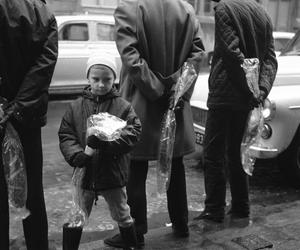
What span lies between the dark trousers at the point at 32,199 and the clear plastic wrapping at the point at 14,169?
0.11 feet

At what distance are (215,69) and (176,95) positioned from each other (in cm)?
68

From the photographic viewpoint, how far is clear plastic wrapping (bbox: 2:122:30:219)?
2.78m

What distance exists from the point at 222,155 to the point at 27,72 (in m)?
1.81

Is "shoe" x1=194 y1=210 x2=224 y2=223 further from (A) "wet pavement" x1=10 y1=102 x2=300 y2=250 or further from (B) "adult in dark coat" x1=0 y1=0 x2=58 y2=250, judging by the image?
(B) "adult in dark coat" x1=0 y1=0 x2=58 y2=250

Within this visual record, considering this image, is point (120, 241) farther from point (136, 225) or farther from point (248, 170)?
point (248, 170)

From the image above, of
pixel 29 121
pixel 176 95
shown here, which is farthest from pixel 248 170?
pixel 29 121

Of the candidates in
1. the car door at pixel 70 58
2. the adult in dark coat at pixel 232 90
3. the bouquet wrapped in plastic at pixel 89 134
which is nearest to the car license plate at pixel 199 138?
the adult in dark coat at pixel 232 90

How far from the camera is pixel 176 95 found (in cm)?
330

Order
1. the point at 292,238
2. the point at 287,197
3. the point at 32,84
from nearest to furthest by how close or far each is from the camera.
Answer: the point at 32,84
the point at 292,238
the point at 287,197

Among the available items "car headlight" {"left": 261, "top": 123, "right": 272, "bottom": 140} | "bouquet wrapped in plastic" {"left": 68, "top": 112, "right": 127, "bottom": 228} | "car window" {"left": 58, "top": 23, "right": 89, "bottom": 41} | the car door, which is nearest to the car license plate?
"car headlight" {"left": 261, "top": 123, "right": 272, "bottom": 140}

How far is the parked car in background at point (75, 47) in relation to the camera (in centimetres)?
1047

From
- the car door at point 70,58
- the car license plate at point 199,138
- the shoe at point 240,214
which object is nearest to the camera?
the shoe at point 240,214

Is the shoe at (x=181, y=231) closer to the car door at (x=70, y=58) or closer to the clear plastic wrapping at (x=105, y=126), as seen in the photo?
the clear plastic wrapping at (x=105, y=126)

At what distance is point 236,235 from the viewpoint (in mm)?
3762
